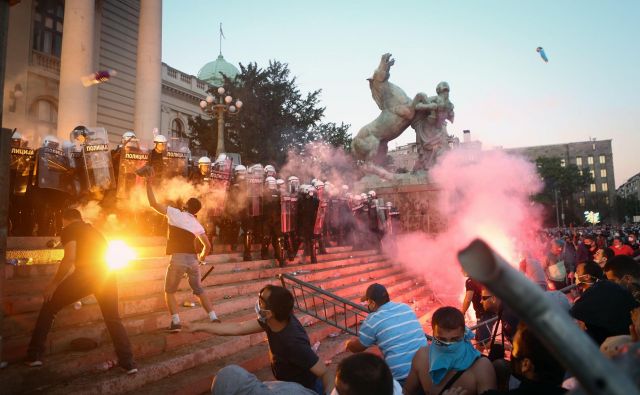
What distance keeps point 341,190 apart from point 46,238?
33.3 feet

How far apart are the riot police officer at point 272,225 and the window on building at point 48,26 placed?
16868mm

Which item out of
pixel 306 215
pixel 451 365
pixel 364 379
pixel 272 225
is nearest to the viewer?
pixel 364 379

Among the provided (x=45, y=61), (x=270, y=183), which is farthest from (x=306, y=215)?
(x=45, y=61)

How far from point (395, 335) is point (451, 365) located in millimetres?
1000

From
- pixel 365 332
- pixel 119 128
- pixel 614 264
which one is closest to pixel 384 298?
pixel 365 332

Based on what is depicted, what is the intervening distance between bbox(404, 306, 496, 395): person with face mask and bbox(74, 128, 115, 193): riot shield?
795 centimetres

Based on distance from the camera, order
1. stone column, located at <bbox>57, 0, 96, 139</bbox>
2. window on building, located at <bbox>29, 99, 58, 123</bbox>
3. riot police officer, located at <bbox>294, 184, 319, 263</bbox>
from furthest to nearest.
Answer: window on building, located at <bbox>29, 99, 58, 123</bbox> < stone column, located at <bbox>57, 0, 96, 139</bbox> < riot police officer, located at <bbox>294, 184, 319, 263</bbox>

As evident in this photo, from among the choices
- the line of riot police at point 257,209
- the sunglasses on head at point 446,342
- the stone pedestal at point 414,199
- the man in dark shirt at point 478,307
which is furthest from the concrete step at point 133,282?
the stone pedestal at point 414,199

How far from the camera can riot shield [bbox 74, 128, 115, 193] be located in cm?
880

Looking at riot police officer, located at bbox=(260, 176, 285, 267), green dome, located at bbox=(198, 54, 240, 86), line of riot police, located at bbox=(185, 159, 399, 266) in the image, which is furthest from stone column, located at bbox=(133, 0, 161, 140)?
green dome, located at bbox=(198, 54, 240, 86)

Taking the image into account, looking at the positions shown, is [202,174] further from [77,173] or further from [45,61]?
[45,61]

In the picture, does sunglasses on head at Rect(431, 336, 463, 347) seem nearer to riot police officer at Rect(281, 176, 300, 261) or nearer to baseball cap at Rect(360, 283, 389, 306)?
baseball cap at Rect(360, 283, 389, 306)

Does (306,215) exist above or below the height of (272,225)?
above

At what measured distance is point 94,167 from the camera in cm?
887
